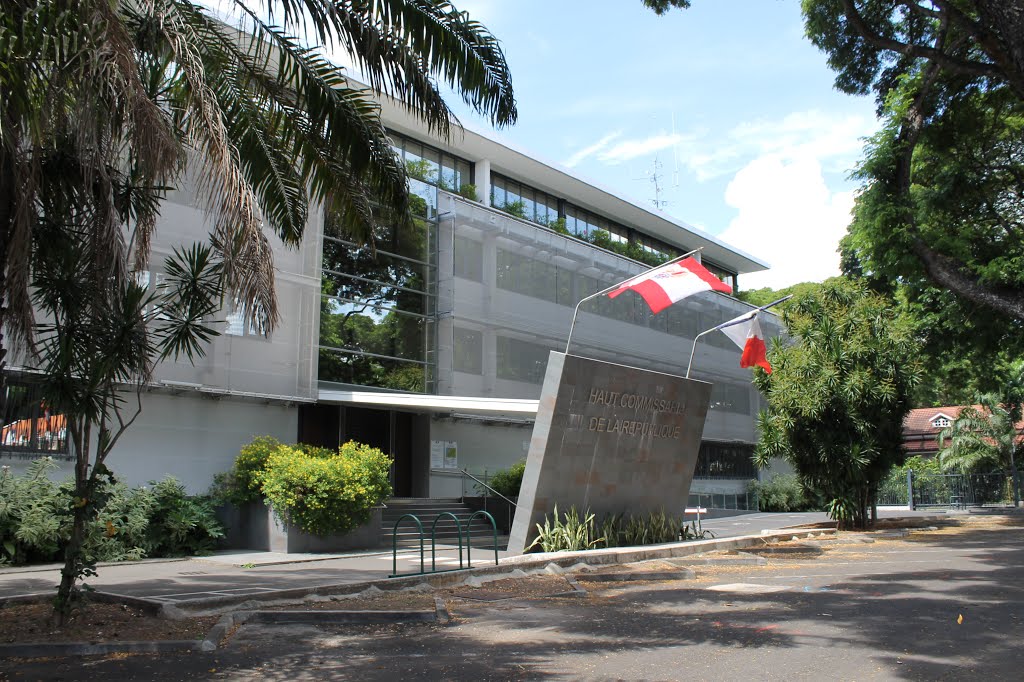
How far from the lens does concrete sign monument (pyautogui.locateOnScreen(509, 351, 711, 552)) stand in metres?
15.0

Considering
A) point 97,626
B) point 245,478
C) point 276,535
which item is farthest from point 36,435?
point 97,626

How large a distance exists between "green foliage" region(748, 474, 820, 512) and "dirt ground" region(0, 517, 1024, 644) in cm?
2177

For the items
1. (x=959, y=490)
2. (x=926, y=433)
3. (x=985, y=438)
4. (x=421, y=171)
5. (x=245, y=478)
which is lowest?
(x=959, y=490)

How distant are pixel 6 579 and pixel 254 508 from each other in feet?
17.3

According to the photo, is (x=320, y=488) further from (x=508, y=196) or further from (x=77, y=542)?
(x=508, y=196)

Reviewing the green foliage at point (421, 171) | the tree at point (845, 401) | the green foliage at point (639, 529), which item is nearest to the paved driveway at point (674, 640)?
the green foliage at point (639, 529)

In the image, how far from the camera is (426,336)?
920 inches

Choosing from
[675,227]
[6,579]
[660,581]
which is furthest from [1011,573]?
[675,227]

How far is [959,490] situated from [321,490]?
98.6ft

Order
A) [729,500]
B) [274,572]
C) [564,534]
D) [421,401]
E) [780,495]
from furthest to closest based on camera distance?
1. [729,500]
2. [780,495]
3. [421,401]
4. [564,534]
5. [274,572]

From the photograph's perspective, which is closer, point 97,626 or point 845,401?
point 97,626

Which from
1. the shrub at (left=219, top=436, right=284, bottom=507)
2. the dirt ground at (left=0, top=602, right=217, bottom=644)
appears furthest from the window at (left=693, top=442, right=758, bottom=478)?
the dirt ground at (left=0, top=602, right=217, bottom=644)

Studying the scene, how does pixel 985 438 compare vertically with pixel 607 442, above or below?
above

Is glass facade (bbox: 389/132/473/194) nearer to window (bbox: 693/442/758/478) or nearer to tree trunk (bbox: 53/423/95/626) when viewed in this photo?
window (bbox: 693/442/758/478)
